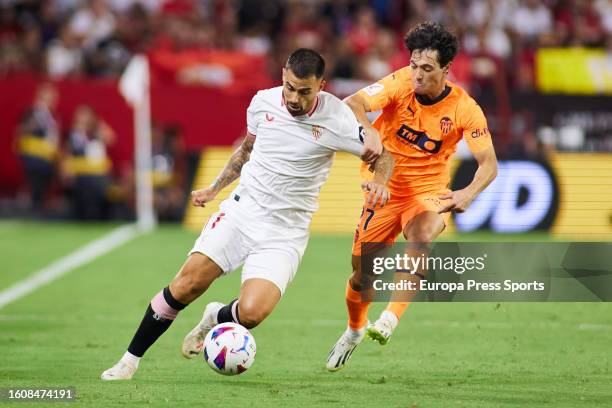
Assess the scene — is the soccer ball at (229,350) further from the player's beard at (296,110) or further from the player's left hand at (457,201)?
the player's left hand at (457,201)

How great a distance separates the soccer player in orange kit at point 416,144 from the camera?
28.4 feet

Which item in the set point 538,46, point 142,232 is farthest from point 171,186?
point 538,46

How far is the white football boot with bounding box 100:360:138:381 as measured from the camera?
8078 mm

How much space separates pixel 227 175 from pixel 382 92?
52.9 inches

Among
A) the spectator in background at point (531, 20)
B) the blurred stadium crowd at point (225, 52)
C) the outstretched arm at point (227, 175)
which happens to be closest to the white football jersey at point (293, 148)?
the outstretched arm at point (227, 175)

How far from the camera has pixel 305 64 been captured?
7.73 m

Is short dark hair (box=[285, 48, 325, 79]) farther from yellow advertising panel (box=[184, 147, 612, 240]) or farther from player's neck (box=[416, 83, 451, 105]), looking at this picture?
yellow advertising panel (box=[184, 147, 612, 240])

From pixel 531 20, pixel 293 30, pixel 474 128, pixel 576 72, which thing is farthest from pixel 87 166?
pixel 474 128

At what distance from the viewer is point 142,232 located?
1900cm

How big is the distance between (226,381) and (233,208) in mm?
1204

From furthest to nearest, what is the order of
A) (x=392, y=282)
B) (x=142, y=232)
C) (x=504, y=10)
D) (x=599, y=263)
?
(x=504, y=10) → (x=142, y=232) → (x=599, y=263) → (x=392, y=282)

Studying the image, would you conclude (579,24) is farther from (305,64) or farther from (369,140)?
(305,64)

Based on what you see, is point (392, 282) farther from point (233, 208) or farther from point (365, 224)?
point (233, 208)
